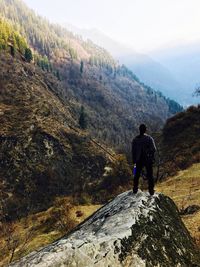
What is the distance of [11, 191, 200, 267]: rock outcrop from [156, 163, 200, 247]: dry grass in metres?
6.95

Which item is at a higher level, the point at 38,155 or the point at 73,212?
the point at 38,155

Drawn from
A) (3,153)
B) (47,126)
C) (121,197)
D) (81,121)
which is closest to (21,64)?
(81,121)

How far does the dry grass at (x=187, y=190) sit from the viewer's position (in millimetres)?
22438

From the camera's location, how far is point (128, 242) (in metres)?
11.6

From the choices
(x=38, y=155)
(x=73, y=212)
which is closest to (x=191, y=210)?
(x=73, y=212)

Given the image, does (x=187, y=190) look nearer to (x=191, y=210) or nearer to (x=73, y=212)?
(x=191, y=210)

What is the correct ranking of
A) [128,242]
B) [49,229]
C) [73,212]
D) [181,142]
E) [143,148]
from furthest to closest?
[181,142] < [73,212] < [49,229] < [143,148] < [128,242]

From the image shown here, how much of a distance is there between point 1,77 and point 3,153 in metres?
41.9

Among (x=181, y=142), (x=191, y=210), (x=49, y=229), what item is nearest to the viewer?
(x=191, y=210)

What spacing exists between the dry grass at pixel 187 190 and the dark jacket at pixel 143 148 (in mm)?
6455

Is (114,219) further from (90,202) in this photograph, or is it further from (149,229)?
(90,202)

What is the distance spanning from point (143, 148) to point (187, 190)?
19625mm

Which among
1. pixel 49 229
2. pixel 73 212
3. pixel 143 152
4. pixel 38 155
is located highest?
pixel 38 155

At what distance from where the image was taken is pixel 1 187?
7962cm
